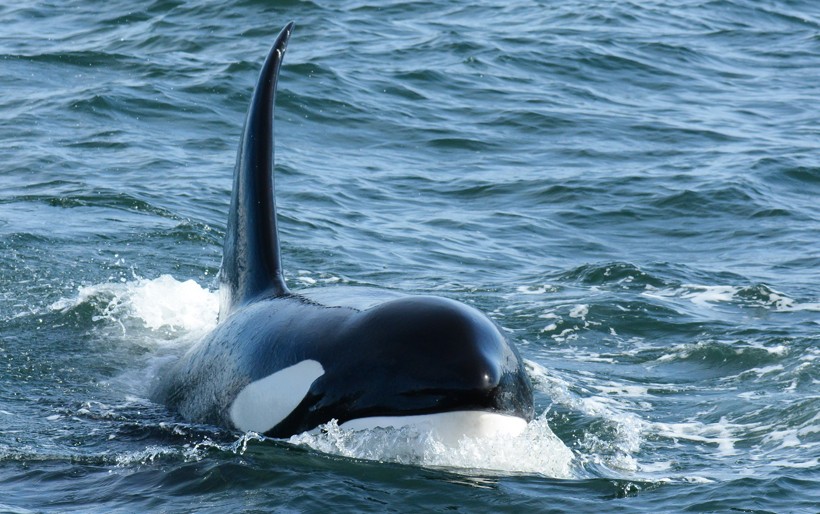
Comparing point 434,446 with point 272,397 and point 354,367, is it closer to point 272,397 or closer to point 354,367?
point 354,367

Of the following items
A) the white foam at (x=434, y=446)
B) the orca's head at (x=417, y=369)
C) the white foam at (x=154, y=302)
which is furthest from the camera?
the white foam at (x=154, y=302)

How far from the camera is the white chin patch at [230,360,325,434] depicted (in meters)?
6.54

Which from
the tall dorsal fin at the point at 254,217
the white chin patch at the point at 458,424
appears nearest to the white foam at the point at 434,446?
the white chin patch at the point at 458,424

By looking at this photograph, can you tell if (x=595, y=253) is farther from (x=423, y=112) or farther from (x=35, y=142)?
(x=35, y=142)

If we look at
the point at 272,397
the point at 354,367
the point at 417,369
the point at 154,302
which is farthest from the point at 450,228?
the point at 417,369

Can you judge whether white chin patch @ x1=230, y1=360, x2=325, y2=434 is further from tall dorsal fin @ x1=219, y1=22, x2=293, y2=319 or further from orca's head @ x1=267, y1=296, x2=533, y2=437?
tall dorsal fin @ x1=219, y1=22, x2=293, y2=319

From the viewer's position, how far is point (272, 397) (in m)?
6.83

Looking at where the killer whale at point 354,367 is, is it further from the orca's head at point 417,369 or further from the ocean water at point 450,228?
the ocean water at point 450,228

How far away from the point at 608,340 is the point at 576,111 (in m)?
10.4

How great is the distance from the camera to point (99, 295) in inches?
467

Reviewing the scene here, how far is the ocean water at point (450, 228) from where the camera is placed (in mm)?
7137

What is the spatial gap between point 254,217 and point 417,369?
10.00 feet

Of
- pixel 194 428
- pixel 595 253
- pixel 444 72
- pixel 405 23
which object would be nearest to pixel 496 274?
pixel 595 253

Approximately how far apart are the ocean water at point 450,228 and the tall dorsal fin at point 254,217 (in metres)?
1.00
